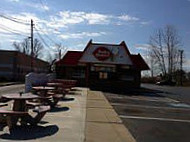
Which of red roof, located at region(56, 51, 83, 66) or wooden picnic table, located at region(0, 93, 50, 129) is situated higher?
red roof, located at region(56, 51, 83, 66)

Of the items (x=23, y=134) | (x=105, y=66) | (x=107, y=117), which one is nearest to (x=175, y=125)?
(x=107, y=117)

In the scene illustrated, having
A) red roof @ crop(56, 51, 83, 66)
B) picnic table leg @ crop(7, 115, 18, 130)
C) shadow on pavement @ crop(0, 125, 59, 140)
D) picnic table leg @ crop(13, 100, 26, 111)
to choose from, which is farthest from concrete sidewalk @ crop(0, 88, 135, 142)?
red roof @ crop(56, 51, 83, 66)

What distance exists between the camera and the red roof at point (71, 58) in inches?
1972

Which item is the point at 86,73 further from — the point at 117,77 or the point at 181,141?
the point at 181,141

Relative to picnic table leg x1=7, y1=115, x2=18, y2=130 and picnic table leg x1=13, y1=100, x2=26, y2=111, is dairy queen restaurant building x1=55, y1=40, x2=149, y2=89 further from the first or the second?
picnic table leg x1=7, y1=115, x2=18, y2=130

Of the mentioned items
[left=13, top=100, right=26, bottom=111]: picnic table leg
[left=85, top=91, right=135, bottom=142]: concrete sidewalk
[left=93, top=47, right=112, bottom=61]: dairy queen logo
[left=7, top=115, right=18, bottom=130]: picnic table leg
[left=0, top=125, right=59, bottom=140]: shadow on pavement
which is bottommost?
[left=85, top=91, right=135, bottom=142]: concrete sidewalk

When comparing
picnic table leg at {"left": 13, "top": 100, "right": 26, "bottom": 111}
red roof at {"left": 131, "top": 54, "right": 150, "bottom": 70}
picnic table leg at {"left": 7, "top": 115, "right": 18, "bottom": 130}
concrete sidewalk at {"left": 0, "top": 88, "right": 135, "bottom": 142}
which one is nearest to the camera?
concrete sidewalk at {"left": 0, "top": 88, "right": 135, "bottom": 142}

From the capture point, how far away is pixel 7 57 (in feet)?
235

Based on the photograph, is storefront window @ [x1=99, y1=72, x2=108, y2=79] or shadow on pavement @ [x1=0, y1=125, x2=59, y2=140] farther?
storefront window @ [x1=99, y1=72, x2=108, y2=79]

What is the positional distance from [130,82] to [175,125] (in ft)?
118

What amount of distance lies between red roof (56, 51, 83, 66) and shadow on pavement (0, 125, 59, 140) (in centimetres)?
3845

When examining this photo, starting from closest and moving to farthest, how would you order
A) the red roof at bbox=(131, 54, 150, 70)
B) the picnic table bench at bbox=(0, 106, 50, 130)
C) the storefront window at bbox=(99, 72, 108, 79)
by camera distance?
the picnic table bench at bbox=(0, 106, 50, 130) → the storefront window at bbox=(99, 72, 108, 79) → the red roof at bbox=(131, 54, 150, 70)

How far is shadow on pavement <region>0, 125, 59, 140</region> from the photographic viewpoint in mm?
9758

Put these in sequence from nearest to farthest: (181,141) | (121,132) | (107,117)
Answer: (181,141), (121,132), (107,117)
